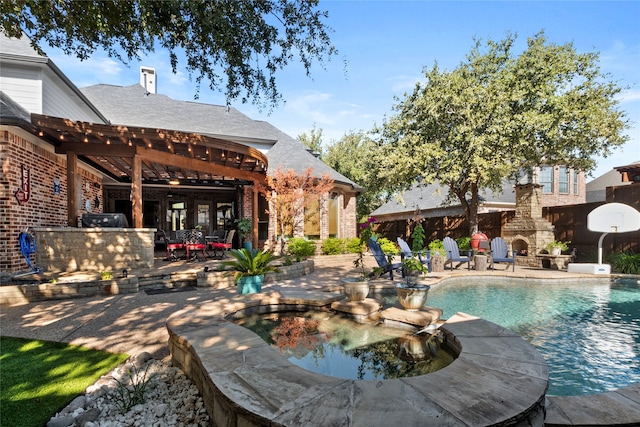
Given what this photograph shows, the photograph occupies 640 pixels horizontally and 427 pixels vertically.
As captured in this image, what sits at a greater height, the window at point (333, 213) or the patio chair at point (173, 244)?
the window at point (333, 213)

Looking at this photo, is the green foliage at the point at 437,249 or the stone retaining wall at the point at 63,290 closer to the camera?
the stone retaining wall at the point at 63,290

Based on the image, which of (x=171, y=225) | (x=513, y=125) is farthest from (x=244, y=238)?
(x=513, y=125)

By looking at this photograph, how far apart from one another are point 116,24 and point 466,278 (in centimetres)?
932

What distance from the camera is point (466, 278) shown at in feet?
29.2

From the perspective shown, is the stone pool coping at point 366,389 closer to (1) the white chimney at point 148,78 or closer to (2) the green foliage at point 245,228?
(2) the green foliage at point 245,228

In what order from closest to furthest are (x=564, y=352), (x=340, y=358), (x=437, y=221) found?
(x=340, y=358) → (x=564, y=352) → (x=437, y=221)

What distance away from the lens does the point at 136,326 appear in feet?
14.7

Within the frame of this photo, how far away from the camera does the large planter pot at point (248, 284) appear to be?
20.5 ft

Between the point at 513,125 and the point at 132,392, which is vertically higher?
the point at 513,125

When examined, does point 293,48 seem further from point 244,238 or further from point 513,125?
point 244,238

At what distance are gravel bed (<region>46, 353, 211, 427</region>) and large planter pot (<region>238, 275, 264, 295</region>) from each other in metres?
3.02

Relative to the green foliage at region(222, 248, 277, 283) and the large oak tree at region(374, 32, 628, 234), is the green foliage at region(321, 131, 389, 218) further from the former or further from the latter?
the green foliage at region(222, 248, 277, 283)

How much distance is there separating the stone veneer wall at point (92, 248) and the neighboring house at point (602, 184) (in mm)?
28703

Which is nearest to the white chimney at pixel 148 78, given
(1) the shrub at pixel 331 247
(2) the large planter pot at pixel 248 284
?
(1) the shrub at pixel 331 247
